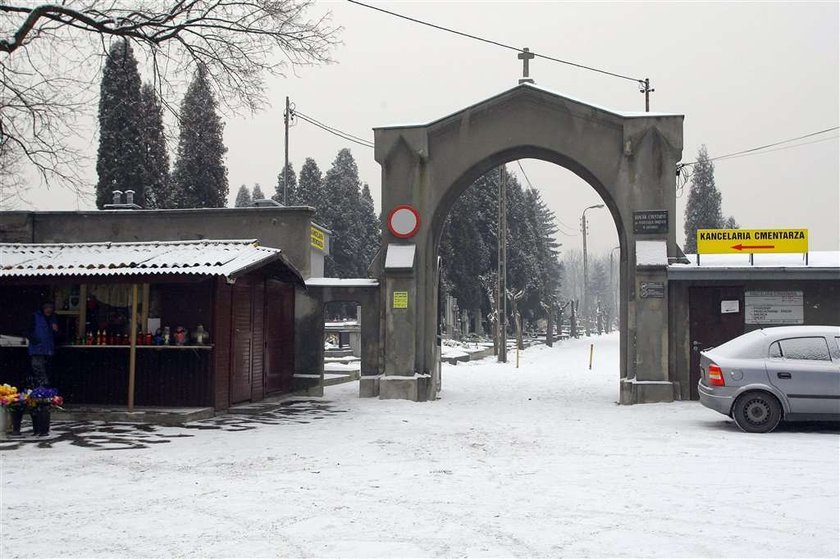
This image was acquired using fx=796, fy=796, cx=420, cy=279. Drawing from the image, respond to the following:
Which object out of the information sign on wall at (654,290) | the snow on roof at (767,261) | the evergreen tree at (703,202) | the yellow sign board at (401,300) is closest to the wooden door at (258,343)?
the yellow sign board at (401,300)

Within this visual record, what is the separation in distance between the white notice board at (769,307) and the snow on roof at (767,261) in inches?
27.0

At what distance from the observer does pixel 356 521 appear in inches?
285

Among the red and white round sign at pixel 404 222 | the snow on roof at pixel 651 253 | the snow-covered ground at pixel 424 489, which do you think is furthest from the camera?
the red and white round sign at pixel 404 222

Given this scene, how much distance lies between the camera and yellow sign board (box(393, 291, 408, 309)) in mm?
18766

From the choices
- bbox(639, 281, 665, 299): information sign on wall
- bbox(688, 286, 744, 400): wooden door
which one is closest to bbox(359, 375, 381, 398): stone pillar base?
bbox(639, 281, 665, 299): information sign on wall

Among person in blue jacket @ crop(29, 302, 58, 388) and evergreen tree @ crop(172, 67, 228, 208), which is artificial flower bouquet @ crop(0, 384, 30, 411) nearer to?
person in blue jacket @ crop(29, 302, 58, 388)

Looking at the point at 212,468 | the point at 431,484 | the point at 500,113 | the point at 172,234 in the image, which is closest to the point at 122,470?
the point at 212,468

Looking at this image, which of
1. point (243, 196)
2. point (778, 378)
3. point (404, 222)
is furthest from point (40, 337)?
point (243, 196)

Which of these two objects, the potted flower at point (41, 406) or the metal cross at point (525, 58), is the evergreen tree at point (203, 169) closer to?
the metal cross at point (525, 58)

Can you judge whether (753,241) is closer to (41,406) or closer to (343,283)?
(343,283)

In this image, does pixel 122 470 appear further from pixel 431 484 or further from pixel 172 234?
pixel 172 234

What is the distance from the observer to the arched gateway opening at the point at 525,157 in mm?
17734

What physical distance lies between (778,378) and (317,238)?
462 inches

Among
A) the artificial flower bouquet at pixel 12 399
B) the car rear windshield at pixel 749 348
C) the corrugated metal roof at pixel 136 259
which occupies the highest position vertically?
the corrugated metal roof at pixel 136 259
